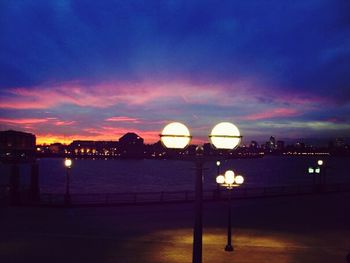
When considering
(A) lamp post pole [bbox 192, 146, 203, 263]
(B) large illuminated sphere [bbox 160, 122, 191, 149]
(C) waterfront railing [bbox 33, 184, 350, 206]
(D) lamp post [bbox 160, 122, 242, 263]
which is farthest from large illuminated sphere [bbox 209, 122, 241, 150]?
(C) waterfront railing [bbox 33, 184, 350, 206]

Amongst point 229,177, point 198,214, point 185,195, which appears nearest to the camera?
point 198,214

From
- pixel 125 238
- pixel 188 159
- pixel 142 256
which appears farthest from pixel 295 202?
pixel 188 159

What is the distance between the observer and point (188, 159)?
7.69 metres

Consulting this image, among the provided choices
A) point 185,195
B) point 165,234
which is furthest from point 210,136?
point 185,195

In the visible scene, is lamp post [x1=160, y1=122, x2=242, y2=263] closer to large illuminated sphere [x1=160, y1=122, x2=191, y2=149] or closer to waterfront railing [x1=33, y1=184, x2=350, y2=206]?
large illuminated sphere [x1=160, y1=122, x2=191, y2=149]

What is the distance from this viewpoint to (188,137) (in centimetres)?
718

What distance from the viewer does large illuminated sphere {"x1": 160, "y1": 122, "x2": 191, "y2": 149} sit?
7141mm

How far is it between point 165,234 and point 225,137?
1303 cm

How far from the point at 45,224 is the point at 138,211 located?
669 centimetres

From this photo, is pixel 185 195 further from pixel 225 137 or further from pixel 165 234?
pixel 225 137

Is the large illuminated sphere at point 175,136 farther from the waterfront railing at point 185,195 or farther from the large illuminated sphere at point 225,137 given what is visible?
the waterfront railing at point 185,195

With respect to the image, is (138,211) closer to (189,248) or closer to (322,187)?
(189,248)

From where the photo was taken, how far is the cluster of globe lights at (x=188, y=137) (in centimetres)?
714

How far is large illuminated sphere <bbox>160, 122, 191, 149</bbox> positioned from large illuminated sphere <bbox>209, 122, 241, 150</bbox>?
16.5 inches
